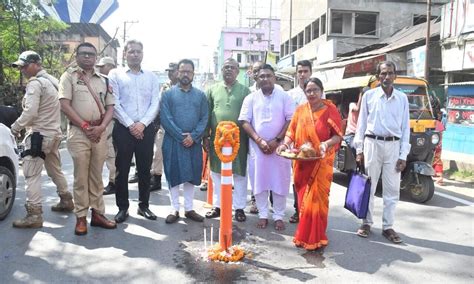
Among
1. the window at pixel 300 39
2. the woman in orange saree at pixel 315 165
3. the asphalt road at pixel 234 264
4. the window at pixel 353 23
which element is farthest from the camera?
the window at pixel 300 39

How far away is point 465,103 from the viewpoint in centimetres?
1059

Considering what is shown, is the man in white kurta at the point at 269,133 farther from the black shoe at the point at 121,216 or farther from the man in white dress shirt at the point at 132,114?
the black shoe at the point at 121,216

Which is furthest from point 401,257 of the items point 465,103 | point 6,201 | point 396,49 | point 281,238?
point 396,49

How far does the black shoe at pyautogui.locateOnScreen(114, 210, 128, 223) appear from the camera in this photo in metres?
5.24

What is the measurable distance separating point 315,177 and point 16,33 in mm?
14925

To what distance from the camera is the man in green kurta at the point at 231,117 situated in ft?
17.7

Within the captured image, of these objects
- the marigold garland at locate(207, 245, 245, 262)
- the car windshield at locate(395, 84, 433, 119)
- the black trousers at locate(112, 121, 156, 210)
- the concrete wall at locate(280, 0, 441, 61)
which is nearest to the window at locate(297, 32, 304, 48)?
the concrete wall at locate(280, 0, 441, 61)

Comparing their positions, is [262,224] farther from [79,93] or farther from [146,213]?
[79,93]

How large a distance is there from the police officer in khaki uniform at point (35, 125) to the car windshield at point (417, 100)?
5686mm

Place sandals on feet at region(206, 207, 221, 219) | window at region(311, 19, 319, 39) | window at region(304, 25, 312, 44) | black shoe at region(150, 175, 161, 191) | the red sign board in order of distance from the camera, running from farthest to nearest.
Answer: window at region(304, 25, 312, 44) → window at region(311, 19, 319, 39) → the red sign board → black shoe at region(150, 175, 161, 191) → sandals on feet at region(206, 207, 221, 219)

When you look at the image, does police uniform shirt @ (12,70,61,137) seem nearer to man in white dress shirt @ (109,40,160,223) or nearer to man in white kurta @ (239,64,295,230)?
man in white dress shirt @ (109,40,160,223)

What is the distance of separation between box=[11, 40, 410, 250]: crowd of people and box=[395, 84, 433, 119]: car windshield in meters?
2.86

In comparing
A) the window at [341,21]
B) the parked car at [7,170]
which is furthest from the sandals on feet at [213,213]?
the window at [341,21]

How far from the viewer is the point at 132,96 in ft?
17.0
